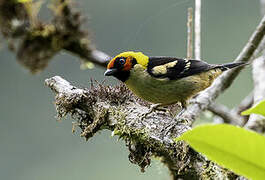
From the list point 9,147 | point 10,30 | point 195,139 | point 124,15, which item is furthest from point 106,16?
point 195,139

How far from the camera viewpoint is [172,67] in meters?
2.75

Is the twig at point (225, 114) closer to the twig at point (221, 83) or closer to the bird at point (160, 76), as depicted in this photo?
the twig at point (221, 83)

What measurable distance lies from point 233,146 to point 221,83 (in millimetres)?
2182

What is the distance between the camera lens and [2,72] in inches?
401

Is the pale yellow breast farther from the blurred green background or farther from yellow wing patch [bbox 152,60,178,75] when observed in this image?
the blurred green background

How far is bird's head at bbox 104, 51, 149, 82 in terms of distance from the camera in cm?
262

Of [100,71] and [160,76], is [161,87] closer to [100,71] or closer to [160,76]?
[160,76]

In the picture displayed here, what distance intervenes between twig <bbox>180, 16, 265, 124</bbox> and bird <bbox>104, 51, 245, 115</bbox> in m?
0.06

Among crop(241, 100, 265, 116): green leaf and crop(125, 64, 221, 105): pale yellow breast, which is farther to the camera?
crop(125, 64, 221, 105): pale yellow breast

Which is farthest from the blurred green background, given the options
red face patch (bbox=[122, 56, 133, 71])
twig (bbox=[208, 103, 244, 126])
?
red face patch (bbox=[122, 56, 133, 71])

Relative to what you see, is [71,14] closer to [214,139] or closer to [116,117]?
[116,117]

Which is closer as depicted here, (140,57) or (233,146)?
(233,146)

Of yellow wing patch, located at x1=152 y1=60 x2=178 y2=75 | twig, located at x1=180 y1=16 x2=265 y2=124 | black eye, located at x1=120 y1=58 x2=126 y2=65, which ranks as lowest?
twig, located at x1=180 y1=16 x2=265 y2=124

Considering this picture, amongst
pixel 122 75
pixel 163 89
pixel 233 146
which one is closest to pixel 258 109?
pixel 233 146
